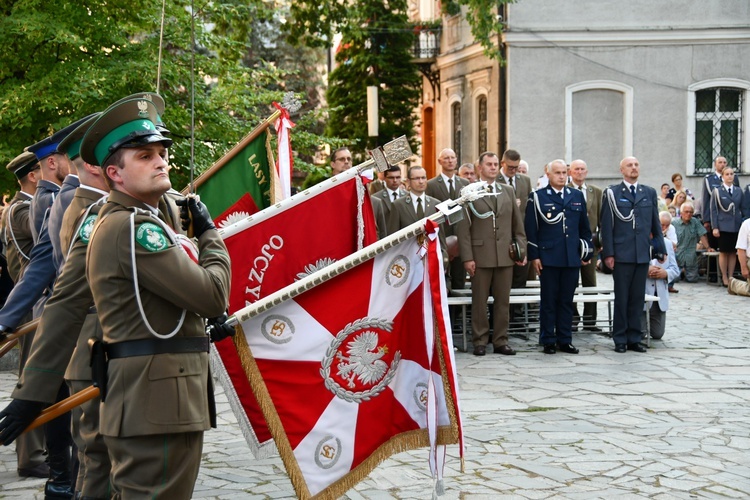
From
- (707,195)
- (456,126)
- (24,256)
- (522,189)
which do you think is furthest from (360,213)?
(456,126)

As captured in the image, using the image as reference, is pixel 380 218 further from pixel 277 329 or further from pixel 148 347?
pixel 148 347

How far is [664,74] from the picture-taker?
25156mm

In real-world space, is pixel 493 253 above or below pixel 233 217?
A: below

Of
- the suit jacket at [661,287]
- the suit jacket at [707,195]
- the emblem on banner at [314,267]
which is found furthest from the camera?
the suit jacket at [707,195]

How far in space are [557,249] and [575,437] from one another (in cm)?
449

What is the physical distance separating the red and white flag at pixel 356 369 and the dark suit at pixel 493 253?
624 cm

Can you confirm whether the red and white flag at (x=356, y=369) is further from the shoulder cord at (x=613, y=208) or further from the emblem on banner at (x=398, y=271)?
the shoulder cord at (x=613, y=208)

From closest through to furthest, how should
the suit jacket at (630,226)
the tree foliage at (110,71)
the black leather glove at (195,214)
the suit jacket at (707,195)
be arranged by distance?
the black leather glove at (195,214)
the suit jacket at (630,226)
the tree foliage at (110,71)
the suit jacket at (707,195)

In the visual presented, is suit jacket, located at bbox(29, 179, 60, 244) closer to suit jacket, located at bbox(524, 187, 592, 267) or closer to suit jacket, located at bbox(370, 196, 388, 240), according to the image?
suit jacket, located at bbox(370, 196, 388, 240)

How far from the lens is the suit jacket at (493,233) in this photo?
11828mm

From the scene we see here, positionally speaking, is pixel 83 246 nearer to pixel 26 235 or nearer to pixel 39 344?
pixel 39 344

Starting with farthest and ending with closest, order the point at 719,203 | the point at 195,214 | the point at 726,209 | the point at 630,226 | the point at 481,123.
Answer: the point at 481,123 < the point at 719,203 < the point at 726,209 < the point at 630,226 < the point at 195,214

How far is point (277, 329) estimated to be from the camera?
211 inches

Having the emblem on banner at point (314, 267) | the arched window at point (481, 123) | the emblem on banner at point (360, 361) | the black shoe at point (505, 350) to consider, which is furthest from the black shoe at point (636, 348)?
the arched window at point (481, 123)
